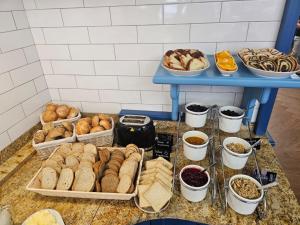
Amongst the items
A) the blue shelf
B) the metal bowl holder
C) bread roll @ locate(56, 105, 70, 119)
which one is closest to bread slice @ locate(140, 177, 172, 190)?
the metal bowl holder

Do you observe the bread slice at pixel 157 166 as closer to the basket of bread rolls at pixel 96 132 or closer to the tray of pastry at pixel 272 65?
the basket of bread rolls at pixel 96 132

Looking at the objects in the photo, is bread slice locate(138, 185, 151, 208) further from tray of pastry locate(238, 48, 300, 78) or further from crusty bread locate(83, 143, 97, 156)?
tray of pastry locate(238, 48, 300, 78)

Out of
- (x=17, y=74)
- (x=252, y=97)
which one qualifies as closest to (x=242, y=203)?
(x=252, y=97)

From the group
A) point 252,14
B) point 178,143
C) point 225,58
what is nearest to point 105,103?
point 178,143

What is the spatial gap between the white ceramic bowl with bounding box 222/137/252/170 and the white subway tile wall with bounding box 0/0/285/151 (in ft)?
0.94

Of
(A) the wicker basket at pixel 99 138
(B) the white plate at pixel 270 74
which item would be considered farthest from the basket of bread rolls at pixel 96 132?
(B) the white plate at pixel 270 74

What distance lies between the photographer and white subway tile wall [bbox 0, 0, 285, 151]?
0.97 m

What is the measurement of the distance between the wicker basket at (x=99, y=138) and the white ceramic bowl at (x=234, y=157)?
52cm

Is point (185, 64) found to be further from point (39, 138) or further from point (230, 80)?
point (39, 138)

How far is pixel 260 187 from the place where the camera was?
738 millimetres

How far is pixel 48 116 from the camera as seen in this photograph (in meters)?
1.13

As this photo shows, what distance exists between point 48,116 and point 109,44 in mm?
488

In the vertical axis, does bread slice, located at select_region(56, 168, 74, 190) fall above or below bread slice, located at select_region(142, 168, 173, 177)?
above

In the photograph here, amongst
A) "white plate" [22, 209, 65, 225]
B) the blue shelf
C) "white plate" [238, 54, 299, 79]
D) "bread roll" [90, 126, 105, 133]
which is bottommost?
"white plate" [22, 209, 65, 225]
